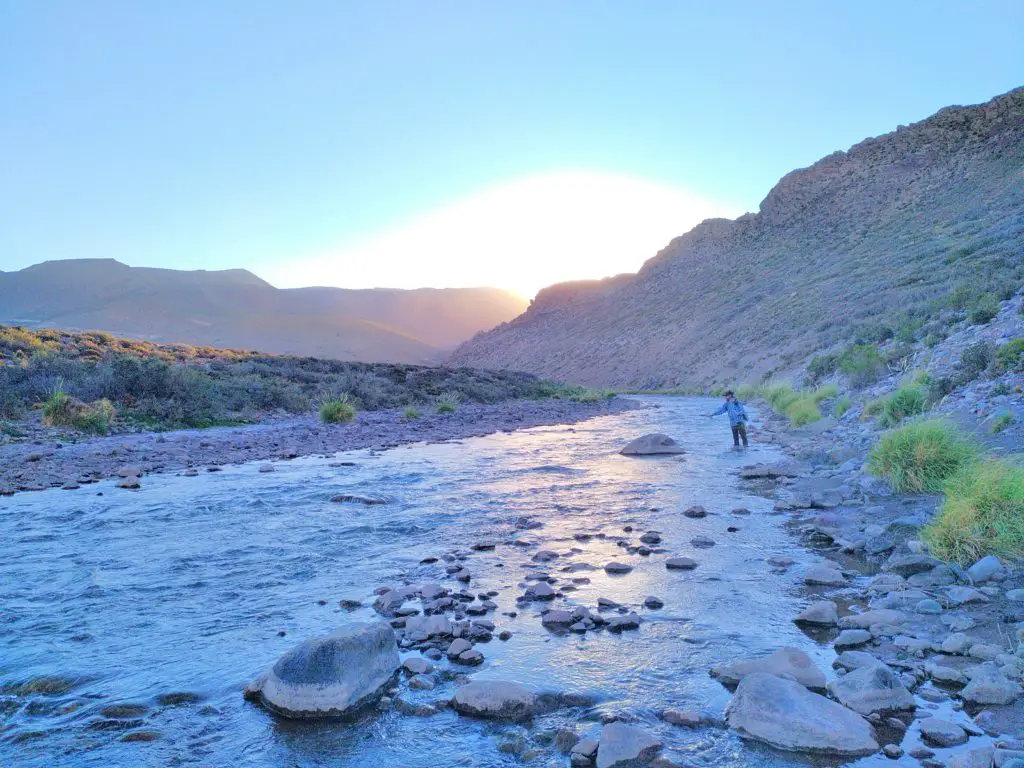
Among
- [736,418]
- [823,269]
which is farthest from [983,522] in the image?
[823,269]

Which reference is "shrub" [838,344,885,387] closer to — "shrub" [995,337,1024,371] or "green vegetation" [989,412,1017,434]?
"shrub" [995,337,1024,371]

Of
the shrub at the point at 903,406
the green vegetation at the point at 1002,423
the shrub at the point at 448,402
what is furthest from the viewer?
the shrub at the point at 448,402

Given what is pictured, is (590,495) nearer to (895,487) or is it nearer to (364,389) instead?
(895,487)

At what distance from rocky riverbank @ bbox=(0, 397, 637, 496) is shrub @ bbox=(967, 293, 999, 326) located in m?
12.6

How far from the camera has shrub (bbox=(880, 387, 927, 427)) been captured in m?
12.2

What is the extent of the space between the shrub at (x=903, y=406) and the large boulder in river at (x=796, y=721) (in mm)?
9793

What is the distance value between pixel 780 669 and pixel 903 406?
9.91 m

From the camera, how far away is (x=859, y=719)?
12.3 feet

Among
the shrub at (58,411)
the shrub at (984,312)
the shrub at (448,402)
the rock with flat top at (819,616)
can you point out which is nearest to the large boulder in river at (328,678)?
the rock with flat top at (819,616)

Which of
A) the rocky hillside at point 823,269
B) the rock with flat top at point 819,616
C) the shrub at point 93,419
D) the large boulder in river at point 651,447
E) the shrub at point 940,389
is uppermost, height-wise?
the rocky hillside at point 823,269

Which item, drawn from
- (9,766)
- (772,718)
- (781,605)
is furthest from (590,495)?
(9,766)

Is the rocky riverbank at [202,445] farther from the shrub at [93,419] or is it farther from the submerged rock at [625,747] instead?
the submerged rock at [625,747]

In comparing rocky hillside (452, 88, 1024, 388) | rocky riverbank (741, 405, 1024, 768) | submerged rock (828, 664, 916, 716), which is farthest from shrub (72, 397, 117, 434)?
rocky hillside (452, 88, 1024, 388)

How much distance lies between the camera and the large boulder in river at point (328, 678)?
161 inches
